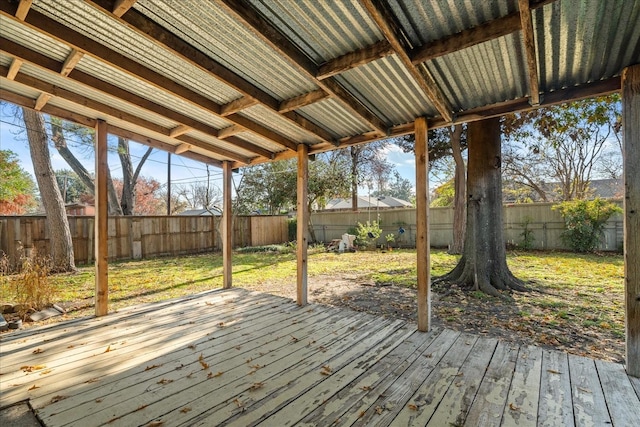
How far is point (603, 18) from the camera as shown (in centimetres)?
164

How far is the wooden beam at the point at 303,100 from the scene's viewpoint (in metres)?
2.59

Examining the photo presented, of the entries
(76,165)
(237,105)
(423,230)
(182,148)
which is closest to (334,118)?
(237,105)

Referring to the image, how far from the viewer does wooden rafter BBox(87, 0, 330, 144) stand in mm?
1720

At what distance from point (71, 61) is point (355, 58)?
2128 mm

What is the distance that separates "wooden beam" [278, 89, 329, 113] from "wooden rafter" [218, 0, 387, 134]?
17 centimetres

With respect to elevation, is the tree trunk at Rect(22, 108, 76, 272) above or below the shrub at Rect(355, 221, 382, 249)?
above

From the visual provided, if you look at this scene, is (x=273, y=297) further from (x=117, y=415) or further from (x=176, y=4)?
(x=176, y=4)

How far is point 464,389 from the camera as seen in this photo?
193 cm

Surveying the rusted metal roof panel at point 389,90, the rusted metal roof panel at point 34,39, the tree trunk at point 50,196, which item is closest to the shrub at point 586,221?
the rusted metal roof panel at point 389,90

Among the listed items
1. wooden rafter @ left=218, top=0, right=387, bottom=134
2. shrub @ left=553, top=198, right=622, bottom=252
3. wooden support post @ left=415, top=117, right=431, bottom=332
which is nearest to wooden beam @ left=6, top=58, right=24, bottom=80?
wooden rafter @ left=218, top=0, right=387, bottom=134

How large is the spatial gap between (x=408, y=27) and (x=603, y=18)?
1.07 m

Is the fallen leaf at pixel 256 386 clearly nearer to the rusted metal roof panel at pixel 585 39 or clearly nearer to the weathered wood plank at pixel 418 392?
the weathered wood plank at pixel 418 392

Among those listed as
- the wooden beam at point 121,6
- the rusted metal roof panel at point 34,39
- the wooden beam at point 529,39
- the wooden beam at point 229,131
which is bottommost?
the wooden beam at point 529,39

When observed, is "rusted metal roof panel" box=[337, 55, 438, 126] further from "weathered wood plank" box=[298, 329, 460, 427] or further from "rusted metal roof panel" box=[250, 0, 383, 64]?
"weathered wood plank" box=[298, 329, 460, 427]
